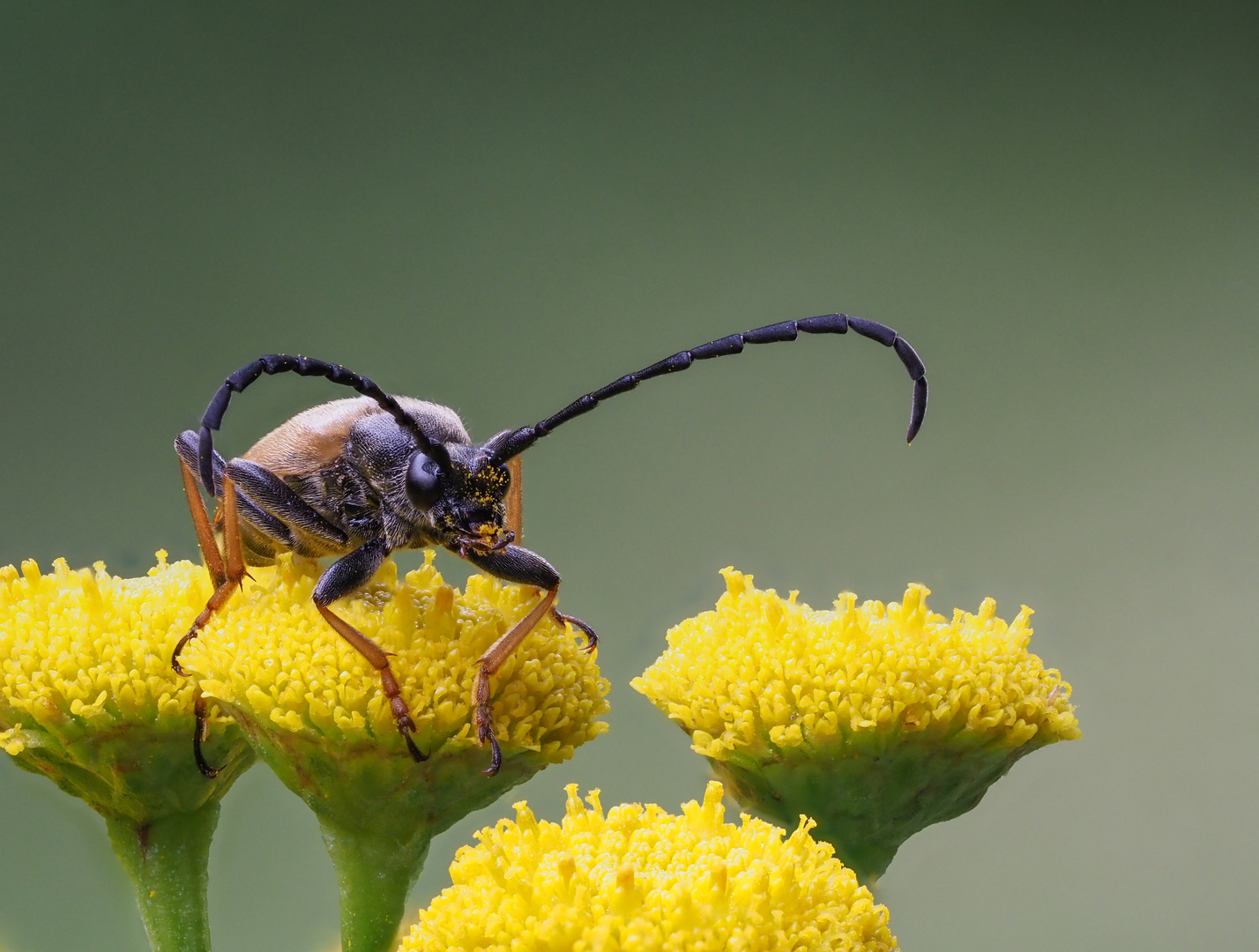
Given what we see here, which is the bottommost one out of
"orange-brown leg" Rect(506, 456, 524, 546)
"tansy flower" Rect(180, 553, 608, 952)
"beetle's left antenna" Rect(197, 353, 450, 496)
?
"tansy flower" Rect(180, 553, 608, 952)

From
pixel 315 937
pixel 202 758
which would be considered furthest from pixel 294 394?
pixel 315 937

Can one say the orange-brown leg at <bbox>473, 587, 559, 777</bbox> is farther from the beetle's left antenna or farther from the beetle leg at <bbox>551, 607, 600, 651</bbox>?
the beetle's left antenna

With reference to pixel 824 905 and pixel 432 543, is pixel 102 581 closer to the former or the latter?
pixel 432 543

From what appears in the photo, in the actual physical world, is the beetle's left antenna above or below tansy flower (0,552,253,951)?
above

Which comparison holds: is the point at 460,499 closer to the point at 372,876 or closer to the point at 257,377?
the point at 257,377

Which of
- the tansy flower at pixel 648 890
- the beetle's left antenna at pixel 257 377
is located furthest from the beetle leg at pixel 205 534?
the tansy flower at pixel 648 890

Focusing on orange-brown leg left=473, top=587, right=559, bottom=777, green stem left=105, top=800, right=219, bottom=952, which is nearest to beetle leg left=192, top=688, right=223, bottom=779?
green stem left=105, top=800, right=219, bottom=952

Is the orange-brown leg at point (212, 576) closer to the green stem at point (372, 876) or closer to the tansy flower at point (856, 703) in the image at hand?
the green stem at point (372, 876)
